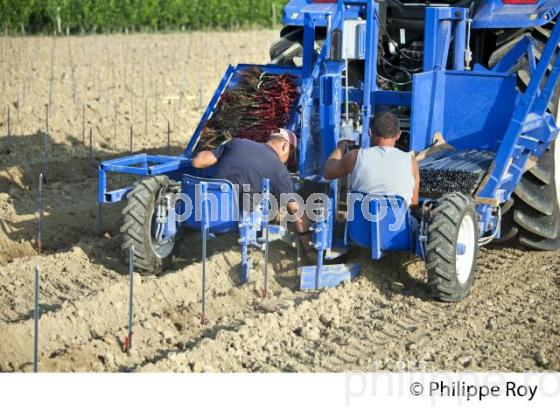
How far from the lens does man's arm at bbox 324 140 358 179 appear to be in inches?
294

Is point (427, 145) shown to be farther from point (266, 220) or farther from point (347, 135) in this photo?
point (266, 220)

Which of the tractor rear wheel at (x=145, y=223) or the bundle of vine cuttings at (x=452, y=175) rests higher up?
the bundle of vine cuttings at (x=452, y=175)

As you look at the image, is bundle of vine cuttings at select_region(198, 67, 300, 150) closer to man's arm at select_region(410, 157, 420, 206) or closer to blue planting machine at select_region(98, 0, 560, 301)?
blue planting machine at select_region(98, 0, 560, 301)

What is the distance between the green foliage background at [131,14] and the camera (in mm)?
19188

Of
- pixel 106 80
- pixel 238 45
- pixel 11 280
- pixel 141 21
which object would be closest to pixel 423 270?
pixel 11 280

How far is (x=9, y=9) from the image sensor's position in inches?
740

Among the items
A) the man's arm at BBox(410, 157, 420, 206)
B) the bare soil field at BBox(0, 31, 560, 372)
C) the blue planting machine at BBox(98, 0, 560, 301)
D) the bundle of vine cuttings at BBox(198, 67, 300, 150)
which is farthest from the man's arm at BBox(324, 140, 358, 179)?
the bundle of vine cuttings at BBox(198, 67, 300, 150)

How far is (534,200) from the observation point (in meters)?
8.35

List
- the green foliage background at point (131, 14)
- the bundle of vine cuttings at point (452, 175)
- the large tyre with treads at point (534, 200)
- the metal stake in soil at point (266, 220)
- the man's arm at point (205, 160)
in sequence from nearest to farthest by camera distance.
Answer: the metal stake in soil at point (266, 220)
the bundle of vine cuttings at point (452, 175)
the man's arm at point (205, 160)
the large tyre with treads at point (534, 200)
the green foliage background at point (131, 14)

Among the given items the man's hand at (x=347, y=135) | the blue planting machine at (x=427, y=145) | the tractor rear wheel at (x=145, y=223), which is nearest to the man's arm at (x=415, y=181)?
the blue planting machine at (x=427, y=145)

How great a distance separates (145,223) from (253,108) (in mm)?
1550

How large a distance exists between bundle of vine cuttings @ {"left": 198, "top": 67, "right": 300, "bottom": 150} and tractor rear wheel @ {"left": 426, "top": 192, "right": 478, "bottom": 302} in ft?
5.82

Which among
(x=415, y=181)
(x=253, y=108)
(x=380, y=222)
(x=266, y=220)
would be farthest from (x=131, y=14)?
(x=380, y=222)

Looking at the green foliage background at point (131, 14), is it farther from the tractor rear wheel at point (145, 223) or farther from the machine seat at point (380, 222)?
the machine seat at point (380, 222)
